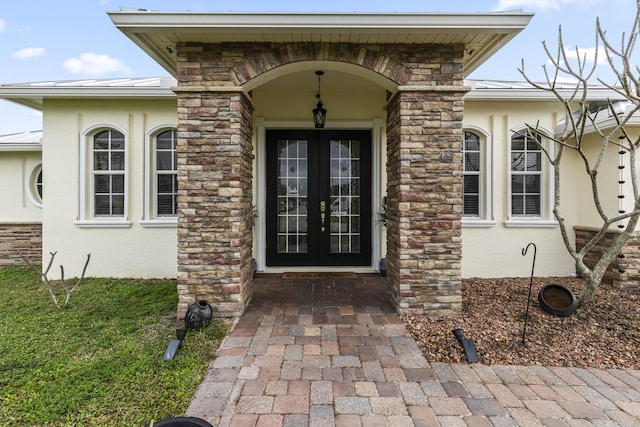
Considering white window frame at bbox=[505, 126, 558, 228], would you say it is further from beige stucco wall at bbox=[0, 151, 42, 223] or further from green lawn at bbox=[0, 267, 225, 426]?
beige stucco wall at bbox=[0, 151, 42, 223]

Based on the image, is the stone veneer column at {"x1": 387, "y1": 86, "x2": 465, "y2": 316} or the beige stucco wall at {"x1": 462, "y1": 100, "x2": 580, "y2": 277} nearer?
the stone veneer column at {"x1": 387, "y1": 86, "x2": 465, "y2": 316}

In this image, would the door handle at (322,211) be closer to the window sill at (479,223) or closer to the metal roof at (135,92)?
the window sill at (479,223)

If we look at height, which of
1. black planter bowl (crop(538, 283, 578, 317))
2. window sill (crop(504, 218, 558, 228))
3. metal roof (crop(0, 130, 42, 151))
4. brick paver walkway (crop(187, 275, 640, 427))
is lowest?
brick paver walkway (crop(187, 275, 640, 427))

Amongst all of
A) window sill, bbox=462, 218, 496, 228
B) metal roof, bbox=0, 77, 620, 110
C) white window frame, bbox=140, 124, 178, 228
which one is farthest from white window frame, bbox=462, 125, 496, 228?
white window frame, bbox=140, 124, 178, 228

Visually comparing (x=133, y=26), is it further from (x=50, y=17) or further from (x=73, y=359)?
(x=50, y=17)

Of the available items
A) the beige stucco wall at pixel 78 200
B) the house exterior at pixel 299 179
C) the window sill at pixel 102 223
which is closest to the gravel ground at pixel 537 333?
the house exterior at pixel 299 179

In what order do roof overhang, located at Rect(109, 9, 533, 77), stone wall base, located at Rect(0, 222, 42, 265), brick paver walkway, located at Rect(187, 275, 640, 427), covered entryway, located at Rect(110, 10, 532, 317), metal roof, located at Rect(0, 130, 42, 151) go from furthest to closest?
stone wall base, located at Rect(0, 222, 42, 265)
metal roof, located at Rect(0, 130, 42, 151)
covered entryway, located at Rect(110, 10, 532, 317)
roof overhang, located at Rect(109, 9, 533, 77)
brick paver walkway, located at Rect(187, 275, 640, 427)

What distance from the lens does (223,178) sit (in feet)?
12.0

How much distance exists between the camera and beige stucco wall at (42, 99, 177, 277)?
18.3 feet

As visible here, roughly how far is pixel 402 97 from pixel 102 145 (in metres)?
5.14

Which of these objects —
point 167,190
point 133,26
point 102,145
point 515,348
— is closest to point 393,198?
point 515,348

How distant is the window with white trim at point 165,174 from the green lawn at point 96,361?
1735 millimetres

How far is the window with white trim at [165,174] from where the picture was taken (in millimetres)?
5781

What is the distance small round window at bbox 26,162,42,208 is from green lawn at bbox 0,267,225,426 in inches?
120
